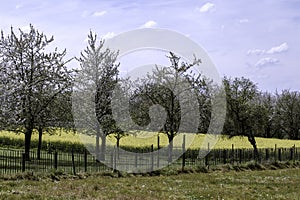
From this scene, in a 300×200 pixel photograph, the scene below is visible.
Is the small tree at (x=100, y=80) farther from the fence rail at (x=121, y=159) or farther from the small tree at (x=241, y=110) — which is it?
the small tree at (x=241, y=110)

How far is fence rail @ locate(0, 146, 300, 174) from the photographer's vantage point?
2448 cm

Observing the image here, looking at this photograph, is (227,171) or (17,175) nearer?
(17,175)

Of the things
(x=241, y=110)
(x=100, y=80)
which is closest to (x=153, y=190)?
(x=100, y=80)

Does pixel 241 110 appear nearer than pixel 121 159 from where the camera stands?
No

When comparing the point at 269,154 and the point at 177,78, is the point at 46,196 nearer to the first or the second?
the point at 177,78

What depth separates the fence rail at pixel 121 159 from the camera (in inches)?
964

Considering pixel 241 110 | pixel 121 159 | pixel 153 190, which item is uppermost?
pixel 241 110

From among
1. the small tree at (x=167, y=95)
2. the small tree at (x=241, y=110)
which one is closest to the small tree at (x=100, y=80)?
the small tree at (x=167, y=95)

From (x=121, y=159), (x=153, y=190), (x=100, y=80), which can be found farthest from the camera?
(x=100, y=80)

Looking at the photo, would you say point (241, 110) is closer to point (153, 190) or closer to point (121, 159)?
point (121, 159)

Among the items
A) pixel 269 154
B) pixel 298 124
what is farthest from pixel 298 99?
pixel 269 154

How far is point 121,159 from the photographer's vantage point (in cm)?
2847

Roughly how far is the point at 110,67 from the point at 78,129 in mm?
5096

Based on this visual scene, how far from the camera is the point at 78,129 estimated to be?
35.4 meters
